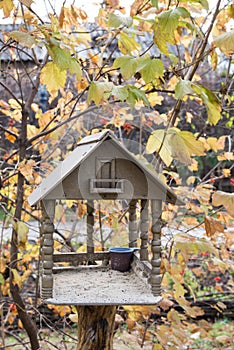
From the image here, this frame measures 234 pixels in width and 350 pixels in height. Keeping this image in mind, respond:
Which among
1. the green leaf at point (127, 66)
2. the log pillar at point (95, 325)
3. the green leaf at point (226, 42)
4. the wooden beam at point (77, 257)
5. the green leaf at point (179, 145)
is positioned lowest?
the log pillar at point (95, 325)

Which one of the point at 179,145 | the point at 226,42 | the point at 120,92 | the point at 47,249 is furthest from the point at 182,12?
the point at 47,249

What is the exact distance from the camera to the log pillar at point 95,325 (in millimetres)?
1594

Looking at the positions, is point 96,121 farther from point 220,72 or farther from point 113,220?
point 220,72

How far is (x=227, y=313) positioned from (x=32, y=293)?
1550mm

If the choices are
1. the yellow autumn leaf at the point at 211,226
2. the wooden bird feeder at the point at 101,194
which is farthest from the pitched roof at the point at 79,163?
the yellow autumn leaf at the point at 211,226

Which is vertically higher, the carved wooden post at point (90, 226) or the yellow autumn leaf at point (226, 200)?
the yellow autumn leaf at point (226, 200)

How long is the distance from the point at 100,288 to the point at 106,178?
1.08 feet

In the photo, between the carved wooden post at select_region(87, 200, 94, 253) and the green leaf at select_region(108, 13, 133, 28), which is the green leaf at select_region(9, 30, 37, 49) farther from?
the carved wooden post at select_region(87, 200, 94, 253)

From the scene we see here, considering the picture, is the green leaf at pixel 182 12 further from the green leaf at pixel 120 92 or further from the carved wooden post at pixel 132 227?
the carved wooden post at pixel 132 227

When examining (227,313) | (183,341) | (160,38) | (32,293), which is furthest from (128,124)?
(227,313)

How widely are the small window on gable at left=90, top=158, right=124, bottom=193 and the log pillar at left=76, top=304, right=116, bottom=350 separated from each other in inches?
16.6

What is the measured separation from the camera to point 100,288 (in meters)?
1.47

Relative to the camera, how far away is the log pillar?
1594 mm

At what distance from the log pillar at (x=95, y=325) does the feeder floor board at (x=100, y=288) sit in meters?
0.09
